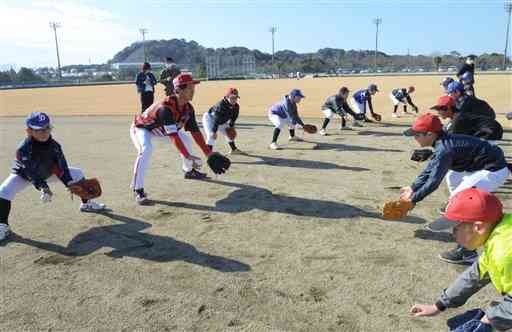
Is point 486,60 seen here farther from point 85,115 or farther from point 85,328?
point 85,328

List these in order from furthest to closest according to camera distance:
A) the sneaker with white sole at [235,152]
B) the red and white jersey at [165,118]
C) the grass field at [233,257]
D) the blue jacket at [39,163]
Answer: the sneaker with white sole at [235,152], the red and white jersey at [165,118], the blue jacket at [39,163], the grass field at [233,257]

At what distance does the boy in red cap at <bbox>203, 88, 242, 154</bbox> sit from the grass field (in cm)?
183

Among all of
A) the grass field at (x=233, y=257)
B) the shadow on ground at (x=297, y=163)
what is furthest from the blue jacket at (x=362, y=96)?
the grass field at (x=233, y=257)

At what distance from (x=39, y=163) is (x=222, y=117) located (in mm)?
5127

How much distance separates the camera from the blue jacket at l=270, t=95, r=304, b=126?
1029cm

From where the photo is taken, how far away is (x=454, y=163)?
176 inches

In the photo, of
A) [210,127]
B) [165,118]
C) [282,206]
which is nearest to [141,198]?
[165,118]

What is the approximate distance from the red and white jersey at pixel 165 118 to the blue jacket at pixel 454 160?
3850 millimetres

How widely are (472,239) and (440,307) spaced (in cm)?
63

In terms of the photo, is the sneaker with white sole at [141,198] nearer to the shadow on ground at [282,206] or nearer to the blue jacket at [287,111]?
the shadow on ground at [282,206]

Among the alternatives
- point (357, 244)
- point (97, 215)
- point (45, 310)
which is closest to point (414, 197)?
point (357, 244)

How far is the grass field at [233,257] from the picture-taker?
343 centimetres

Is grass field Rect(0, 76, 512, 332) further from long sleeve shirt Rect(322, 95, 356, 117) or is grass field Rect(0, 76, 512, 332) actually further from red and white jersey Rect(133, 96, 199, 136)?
long sleeve shirt Rect(322, 95, 356, 117)

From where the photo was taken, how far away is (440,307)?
8.98 ft
